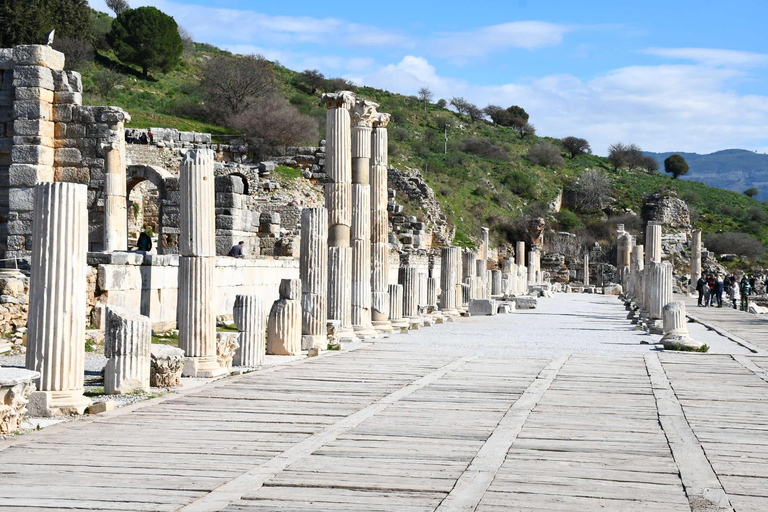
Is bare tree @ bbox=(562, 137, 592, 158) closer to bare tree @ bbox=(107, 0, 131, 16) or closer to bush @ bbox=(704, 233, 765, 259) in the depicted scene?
bush @ bbox=(704, 233, 765, 259)

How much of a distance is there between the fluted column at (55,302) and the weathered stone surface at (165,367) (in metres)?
1.92

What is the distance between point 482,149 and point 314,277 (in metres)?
74.1

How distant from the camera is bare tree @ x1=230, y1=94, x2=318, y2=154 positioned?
42.7 metres

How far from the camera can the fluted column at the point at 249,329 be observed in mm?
12586

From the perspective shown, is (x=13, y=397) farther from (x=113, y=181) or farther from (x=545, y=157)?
(x=545, y=157)

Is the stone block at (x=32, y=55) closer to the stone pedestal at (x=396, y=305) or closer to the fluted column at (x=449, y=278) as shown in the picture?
the stone pedestal at (x=396, y=305)

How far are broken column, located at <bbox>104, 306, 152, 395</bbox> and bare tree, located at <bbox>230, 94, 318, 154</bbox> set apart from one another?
32.2 meters

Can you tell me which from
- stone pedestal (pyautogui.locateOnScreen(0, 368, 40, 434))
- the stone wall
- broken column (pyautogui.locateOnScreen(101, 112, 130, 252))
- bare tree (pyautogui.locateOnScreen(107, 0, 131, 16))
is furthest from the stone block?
bare tree (pyautogui.locateOnScreen(107, 0, 131, 16))

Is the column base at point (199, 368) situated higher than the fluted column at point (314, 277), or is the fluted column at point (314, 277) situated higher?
the fluted column at point (314, 277)

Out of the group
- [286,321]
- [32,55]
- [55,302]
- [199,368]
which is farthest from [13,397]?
[32,55]

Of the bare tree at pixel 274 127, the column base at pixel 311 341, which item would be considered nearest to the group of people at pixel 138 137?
the bare tree at pixel 274 127

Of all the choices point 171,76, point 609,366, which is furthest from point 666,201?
point 609,366

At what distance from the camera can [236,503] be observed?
543cm

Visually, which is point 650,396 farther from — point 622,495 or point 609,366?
point 622,495
